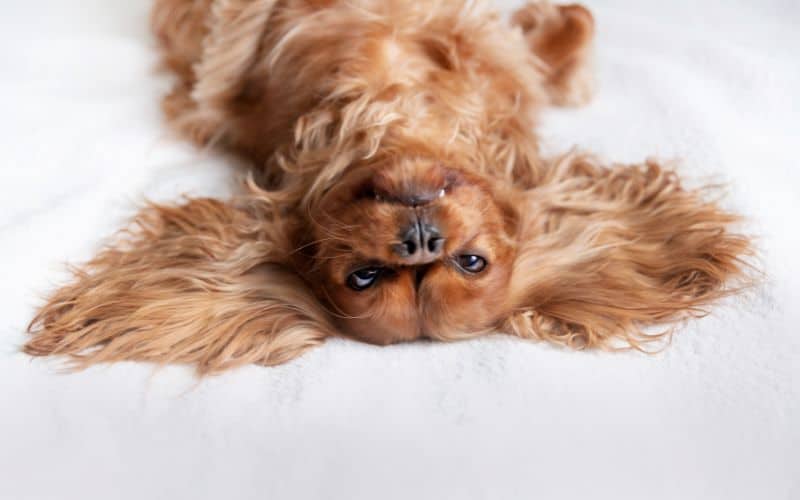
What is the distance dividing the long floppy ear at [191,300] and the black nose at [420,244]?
29 centimetres

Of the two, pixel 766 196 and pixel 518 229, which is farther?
pixel 766 196

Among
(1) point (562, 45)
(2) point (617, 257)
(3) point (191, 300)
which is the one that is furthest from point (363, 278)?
(1) point (562, 45)

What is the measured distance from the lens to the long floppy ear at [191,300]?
191cm

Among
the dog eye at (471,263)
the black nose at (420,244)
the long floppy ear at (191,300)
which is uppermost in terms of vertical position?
the black nose at (420,244)

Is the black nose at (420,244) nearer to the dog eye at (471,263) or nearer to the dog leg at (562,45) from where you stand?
the dog eye at (471,263)

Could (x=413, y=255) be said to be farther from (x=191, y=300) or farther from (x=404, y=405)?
(x=191, y=300)

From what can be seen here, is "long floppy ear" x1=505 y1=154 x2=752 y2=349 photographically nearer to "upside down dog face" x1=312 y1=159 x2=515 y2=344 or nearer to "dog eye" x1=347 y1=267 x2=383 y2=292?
"upside down dog face" x1=312 y1=159 x2=515 y2=344

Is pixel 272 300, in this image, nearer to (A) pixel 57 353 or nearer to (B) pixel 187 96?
(A) pixel 57 353

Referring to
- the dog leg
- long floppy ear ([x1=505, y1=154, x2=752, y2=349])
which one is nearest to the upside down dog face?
long floppy ear ([x1=505, y1=154, x2=752, y2=349])

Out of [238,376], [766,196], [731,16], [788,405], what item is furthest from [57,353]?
[731,16]

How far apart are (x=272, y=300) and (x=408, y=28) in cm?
78

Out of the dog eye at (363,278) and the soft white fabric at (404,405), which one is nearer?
the soft white fabric at (404,405)

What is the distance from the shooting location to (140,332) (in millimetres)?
1917

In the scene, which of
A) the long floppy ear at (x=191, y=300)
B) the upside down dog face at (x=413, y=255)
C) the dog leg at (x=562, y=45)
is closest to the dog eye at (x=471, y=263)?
the upside down dog face at (x=413, y=255)
